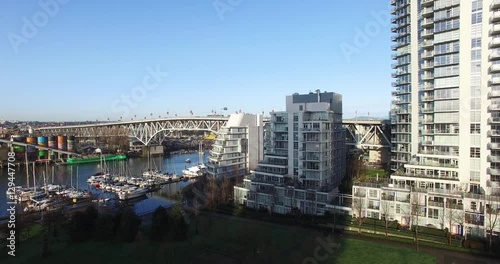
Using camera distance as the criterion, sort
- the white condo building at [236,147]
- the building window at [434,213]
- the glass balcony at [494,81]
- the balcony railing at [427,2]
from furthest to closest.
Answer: the white condo building at [236,147] → the balcony railing at [427,2] → the glass balcony at [494,81] → the building window at [434,213]

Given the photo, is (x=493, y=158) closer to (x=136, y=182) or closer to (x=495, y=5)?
(x=495, y=5)

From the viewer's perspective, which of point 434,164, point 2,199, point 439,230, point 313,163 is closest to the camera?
point 439,230

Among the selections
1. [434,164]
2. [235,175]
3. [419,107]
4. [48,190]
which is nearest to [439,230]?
[434,164]

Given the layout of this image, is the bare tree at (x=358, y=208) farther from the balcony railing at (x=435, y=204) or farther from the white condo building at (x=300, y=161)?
the balcony railing at (x=435, y=204)

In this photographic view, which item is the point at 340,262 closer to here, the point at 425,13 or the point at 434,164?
the point at 434,164

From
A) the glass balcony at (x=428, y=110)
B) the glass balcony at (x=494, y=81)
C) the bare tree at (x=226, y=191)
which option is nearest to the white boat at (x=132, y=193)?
the bare tree at (x=226, y=191)
